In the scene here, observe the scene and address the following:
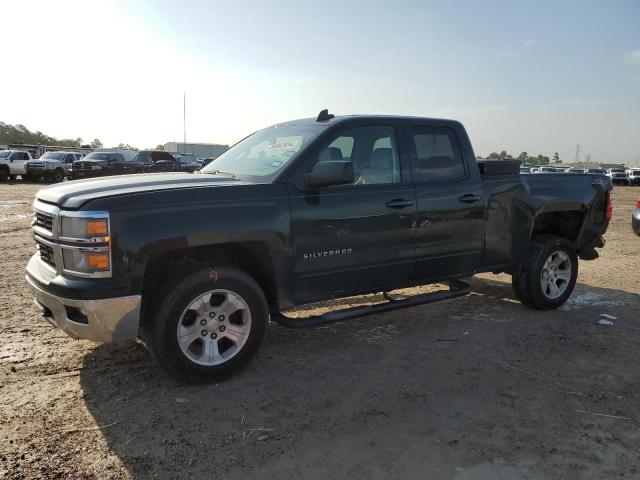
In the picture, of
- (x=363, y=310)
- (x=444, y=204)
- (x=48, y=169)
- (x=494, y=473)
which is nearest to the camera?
(x=494, y=473)

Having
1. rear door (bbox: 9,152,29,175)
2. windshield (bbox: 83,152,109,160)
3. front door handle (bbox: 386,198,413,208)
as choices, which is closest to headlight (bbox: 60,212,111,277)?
front door handle (bbox: 386,198,413,208)

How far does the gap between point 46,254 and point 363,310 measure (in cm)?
251

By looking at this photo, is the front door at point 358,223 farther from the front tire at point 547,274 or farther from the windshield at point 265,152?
the front tire at point 547,274

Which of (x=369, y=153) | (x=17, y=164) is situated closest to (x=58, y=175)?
(x=17, y=164)

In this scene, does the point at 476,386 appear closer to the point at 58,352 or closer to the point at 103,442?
the point at 103,442

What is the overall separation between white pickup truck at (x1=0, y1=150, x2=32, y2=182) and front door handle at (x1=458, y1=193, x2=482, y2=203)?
3038 cm

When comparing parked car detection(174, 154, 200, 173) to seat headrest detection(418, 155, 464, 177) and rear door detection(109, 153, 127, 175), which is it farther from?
rear door detection(109, 153, 127, 175)

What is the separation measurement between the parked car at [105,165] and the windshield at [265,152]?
2166 centimetres

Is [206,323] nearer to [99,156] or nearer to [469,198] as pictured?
[469,198]

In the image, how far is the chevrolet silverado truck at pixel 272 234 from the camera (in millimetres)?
3330

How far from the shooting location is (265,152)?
4547mm

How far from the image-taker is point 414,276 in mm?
4691

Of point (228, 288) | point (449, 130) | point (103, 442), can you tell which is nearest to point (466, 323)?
point (449, 130)

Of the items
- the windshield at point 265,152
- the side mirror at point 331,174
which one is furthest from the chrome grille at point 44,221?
the side mirror at point 331,174
